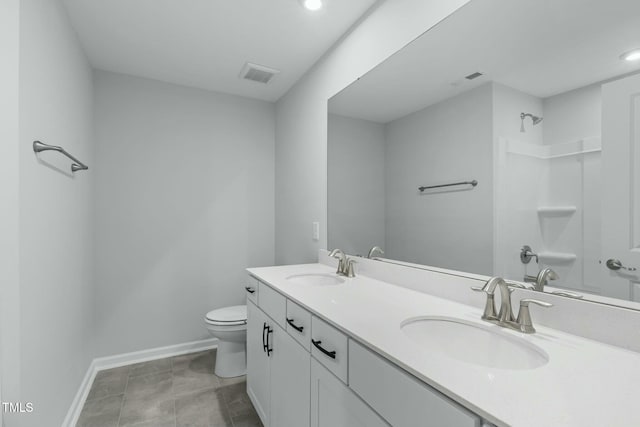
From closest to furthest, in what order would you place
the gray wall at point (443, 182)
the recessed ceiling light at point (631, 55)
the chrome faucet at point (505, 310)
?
the recessed ceiling light at point (631, 55)
the chrome faucet at point (505, 310)
the gray wall at point (443, 182)

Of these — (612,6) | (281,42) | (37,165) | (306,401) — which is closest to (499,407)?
(306,401)

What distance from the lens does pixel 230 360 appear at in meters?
2.34

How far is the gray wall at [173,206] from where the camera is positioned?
2.52m

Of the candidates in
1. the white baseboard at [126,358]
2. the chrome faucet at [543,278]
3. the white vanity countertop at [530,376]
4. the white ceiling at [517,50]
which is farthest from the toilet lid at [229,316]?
the chrome faucet at [543,278]

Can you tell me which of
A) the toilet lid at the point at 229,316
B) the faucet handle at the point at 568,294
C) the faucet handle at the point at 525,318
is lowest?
the toilet lid at the point at 229,316

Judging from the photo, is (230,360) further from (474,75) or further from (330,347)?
(474,75)

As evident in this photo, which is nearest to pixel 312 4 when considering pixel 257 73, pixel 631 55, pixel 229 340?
pixel 257 73

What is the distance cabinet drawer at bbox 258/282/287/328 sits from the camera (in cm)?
146

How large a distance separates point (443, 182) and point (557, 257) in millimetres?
530

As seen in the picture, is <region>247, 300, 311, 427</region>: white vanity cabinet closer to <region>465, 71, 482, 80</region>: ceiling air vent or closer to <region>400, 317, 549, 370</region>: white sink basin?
<region>400, 317, 549, 370</region>: white sink basin

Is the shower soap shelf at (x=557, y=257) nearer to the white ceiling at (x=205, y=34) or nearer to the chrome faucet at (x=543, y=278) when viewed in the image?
the chrome faucet at (x=543, y=278)

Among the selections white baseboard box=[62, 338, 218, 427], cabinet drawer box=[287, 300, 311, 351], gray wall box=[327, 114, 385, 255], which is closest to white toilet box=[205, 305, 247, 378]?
white baseboard box=[62, 338, 218, 427]

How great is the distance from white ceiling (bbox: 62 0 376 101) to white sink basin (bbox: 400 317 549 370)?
5.67 ft

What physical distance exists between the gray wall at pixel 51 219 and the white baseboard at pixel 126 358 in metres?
0.09
